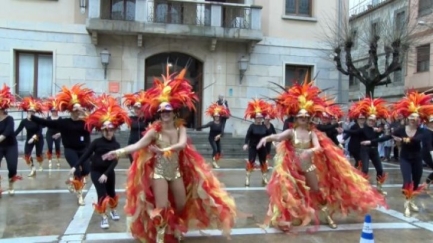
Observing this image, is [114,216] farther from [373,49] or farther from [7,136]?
[373,49]

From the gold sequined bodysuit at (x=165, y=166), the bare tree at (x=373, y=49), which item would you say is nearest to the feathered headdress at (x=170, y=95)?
the gold sequined bodysuit at (x=165, y=166)

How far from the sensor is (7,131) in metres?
8.31

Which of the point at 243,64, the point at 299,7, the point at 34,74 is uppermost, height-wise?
the point at 299,7

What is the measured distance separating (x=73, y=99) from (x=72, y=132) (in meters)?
0.66

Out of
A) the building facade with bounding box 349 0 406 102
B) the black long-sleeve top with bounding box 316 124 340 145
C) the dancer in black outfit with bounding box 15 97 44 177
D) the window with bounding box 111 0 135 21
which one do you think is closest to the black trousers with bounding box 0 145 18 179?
the dancer in black outfit with bounding box 15 97 44 177

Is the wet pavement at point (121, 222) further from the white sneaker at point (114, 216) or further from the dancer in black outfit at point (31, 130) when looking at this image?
the dancer in black outfit at point (31, 130)

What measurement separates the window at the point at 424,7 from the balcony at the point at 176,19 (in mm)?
12725

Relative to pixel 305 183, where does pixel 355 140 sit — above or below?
above

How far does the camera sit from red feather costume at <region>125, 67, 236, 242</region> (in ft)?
17.7

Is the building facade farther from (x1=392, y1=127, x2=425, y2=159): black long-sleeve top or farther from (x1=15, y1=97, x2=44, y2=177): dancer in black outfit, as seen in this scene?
(x1=15, y1=97, x2=44, y2=177): dancer in black outfit

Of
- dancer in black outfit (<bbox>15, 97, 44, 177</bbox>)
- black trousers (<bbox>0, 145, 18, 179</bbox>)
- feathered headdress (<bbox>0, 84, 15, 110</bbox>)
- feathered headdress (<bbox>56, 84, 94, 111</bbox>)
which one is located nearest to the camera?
feathered headdress (<bbox>56, 84, 94, 111</bbox>)

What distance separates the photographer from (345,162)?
686cm

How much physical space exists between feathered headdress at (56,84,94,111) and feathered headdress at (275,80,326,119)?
3438 millimetres

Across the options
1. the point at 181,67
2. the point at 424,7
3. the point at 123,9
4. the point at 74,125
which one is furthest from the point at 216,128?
the point at 424,7
